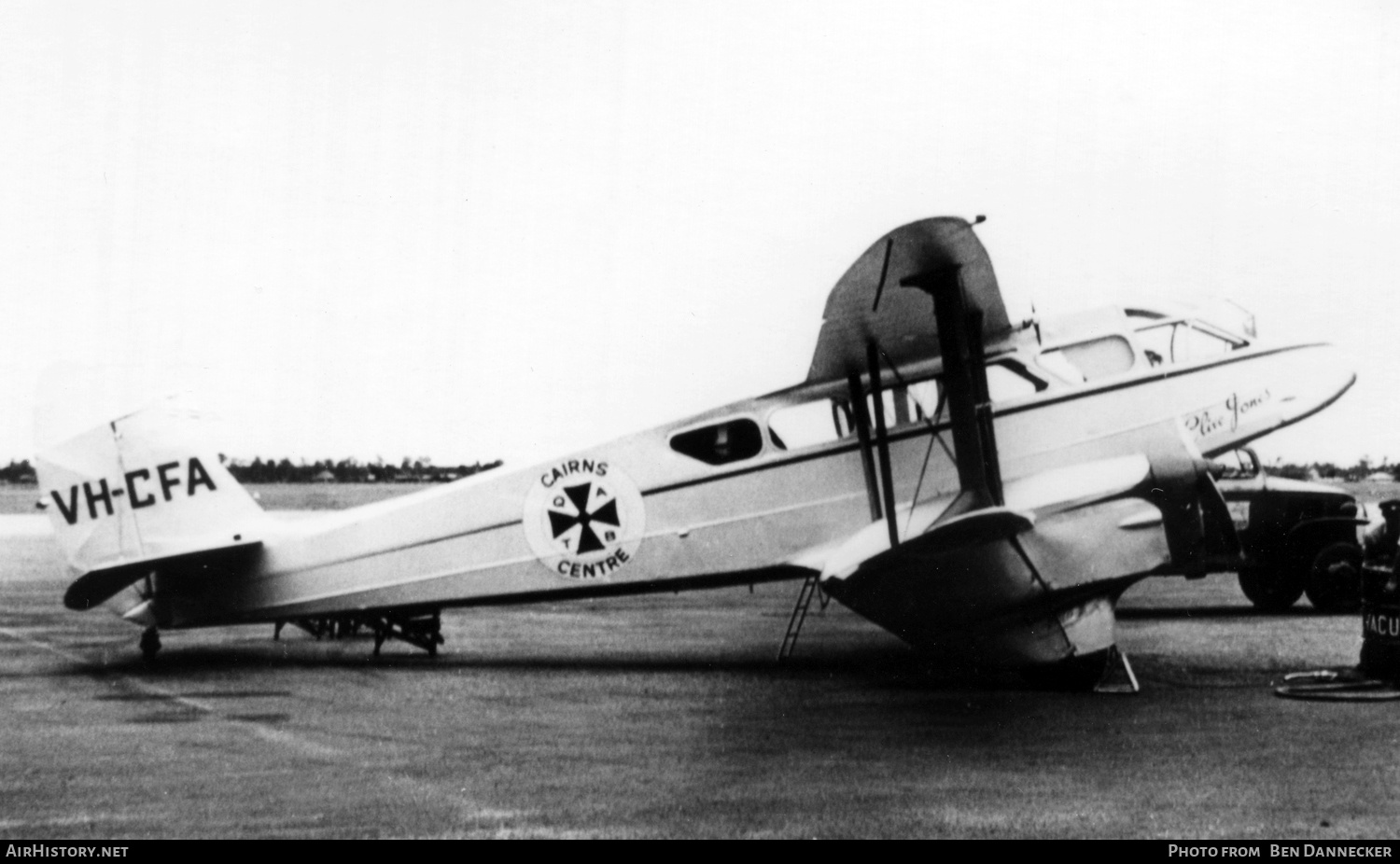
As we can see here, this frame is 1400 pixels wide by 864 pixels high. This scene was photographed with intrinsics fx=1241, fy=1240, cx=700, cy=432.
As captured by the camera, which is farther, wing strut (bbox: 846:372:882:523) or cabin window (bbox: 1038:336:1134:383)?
cabin window (bbox: 1038:336:1134:383)

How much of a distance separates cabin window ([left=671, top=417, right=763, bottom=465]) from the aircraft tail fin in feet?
11.8

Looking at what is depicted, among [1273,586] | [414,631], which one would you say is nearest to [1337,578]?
[1273,586]

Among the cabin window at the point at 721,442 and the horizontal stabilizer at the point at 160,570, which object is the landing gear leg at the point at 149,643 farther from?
the cabin window at the point at 721,442

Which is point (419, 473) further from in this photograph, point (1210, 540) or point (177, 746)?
point (1210, 540)

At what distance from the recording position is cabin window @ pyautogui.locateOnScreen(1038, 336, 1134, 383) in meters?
9.17

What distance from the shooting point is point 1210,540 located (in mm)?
10055

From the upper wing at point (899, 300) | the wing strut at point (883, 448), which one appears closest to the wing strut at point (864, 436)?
the upper wing at point (899, 300)

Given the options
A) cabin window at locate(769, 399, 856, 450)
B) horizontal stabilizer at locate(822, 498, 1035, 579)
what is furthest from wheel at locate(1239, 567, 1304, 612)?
horizontal stabilizer at locate(822, 498, 1035, 579)

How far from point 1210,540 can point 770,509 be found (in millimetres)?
3670

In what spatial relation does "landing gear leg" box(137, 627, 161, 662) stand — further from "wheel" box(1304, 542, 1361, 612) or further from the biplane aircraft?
"wheel" box(1304, 542, 1361, 612)

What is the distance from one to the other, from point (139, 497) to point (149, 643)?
4.12 ft
